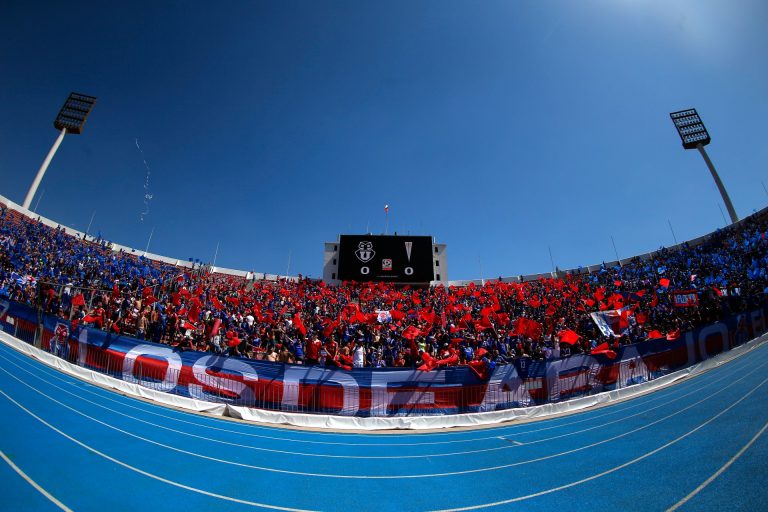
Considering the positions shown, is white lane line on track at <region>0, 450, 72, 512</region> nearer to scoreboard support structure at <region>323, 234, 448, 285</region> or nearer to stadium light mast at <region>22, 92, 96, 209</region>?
scoreboard support structure at <region>323, 234, 448, 285</region>

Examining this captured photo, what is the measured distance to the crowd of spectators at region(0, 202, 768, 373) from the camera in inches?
563

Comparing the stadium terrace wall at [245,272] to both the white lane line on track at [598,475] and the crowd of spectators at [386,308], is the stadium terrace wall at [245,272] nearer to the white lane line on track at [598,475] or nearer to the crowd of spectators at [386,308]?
the crowd of spectators at [386,308]

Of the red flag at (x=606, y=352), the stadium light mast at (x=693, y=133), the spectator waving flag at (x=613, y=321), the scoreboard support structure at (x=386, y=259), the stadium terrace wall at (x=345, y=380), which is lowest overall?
the stadium terrace wall at (x=345, y=380)

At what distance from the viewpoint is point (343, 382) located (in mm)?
11102

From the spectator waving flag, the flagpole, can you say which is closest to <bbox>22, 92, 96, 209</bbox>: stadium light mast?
the flagpole

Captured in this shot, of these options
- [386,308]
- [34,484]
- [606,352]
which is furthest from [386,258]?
[34,484]

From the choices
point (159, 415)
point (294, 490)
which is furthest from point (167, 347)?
point (294, 490)

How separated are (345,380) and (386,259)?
26.4m

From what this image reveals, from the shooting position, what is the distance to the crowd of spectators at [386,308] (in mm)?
14312

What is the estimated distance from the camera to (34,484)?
17.4ft

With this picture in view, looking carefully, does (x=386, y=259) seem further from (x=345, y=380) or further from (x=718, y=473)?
(x=718, y=473)

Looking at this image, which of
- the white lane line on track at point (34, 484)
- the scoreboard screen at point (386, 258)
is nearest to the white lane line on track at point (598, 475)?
the white lane line on track at point (34, 484)

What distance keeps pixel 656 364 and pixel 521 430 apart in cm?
947

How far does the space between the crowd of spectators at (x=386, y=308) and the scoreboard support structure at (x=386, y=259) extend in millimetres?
4788
